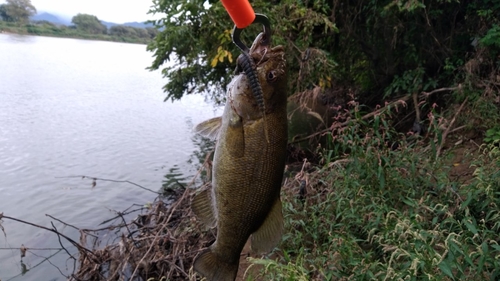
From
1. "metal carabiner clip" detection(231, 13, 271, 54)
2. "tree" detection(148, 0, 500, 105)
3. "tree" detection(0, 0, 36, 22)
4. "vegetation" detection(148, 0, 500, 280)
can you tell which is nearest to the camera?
"metal carabiner clip" detection(231, 13, 271, 54)

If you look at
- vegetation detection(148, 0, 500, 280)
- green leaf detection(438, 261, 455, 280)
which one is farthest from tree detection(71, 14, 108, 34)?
green leaf detection(438, 261, 455, 280)

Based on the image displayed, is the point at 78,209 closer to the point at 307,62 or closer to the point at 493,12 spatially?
the point at 307,62

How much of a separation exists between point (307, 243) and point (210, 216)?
2505 mm

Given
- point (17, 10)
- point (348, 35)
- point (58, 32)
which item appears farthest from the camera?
point (58, 32)

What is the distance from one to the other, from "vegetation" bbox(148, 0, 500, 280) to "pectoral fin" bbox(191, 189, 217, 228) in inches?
30.5

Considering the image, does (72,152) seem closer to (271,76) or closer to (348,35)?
(348,35)

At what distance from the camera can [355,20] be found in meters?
10.3

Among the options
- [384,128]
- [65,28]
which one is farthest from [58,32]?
[384,128]

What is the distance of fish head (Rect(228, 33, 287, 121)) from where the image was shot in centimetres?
203

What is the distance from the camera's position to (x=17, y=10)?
54375mm

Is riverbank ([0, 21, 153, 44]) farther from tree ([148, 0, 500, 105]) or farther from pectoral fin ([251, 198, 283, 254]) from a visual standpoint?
pectoral fin ([251, 198, 283, 254])

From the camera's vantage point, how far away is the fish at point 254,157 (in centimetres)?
206

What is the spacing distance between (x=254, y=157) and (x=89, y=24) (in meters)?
72.5

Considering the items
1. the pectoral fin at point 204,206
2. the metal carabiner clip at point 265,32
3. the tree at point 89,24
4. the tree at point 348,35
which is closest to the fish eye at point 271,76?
the metal carabiner clip at point 265,32
